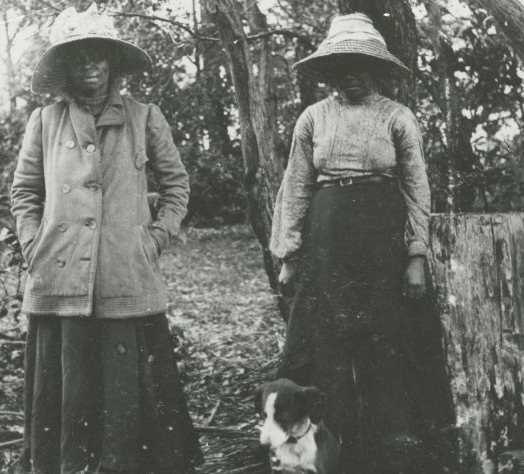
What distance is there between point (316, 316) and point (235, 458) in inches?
45.5

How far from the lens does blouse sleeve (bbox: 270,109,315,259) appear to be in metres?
4.05

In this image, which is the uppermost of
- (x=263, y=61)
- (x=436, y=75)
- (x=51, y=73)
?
(x=263, y=61)

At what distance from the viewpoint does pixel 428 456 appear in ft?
12.8

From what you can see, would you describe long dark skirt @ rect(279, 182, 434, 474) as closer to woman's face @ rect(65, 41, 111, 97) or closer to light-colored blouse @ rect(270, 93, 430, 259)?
light-colored blouse @ rect(270, 93, 430, 259)

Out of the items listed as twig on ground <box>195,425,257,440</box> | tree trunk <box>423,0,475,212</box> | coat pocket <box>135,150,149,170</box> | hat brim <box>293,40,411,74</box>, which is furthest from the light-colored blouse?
tree trunk <box>423,0,475,212</box>

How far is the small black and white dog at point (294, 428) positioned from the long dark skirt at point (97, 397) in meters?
0.67

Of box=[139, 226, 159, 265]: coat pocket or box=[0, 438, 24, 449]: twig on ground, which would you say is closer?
box=[139, 226, 159, 265]: coat pocket

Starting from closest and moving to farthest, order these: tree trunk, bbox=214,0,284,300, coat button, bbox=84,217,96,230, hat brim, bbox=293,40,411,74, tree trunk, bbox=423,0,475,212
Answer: coat button, bbox=84,217,96,230 < hat brim, bbox=293,40,411,74 < tree trunk, bbox=214,0,284,300 < tree trunk, bbox=423,0,475,212

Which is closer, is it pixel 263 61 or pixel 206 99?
pixel 263 61

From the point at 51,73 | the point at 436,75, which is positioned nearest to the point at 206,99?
the point at 436,75

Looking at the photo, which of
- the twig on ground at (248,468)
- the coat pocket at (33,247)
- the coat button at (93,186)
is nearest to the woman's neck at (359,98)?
the coat button at (93,186)

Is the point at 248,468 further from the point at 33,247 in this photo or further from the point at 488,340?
the point at 33,247

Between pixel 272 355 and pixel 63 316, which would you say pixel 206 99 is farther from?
pixel 63 316

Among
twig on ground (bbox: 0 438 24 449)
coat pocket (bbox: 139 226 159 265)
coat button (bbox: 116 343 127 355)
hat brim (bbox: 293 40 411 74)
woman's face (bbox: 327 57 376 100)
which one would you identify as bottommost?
twig on ground (bbox: 0 438 24 449)
